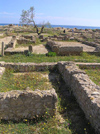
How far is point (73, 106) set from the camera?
205 inches

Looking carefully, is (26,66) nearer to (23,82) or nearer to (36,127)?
(23,82)

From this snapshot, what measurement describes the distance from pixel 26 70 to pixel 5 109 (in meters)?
4.61

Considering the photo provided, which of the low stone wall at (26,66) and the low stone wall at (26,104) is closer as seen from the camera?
the low stone wall at (26,104)

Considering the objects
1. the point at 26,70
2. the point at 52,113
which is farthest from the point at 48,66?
the point at 52,113

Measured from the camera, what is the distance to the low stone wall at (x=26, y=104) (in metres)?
4.23

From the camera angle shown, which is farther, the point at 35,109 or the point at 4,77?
the point at 4,77

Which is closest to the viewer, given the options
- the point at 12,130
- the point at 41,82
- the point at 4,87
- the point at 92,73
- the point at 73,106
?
the point at 12,130

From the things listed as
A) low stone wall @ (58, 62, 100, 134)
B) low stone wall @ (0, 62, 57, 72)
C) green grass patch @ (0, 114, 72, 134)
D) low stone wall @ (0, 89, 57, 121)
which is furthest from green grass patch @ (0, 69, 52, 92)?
green grass patch @ (0, 114, 72, 134)

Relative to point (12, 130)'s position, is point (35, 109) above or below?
above

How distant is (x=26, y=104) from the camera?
4.32 meters

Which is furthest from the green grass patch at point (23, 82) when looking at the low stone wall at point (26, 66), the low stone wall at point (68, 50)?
the low stone wall at point (68, 50)

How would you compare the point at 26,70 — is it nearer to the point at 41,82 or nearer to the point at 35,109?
the point at 41,82

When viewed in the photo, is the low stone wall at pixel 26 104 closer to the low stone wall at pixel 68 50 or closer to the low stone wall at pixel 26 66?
the low stone wall at pixel 26 66

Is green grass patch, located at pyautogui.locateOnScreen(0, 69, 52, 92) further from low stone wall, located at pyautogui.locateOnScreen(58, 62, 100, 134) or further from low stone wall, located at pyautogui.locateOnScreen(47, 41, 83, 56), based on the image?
low stone wall, located at pyautogui.locateOnScreen(47, 41, 83, 56)
